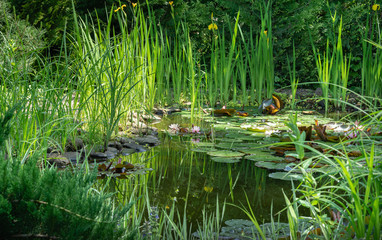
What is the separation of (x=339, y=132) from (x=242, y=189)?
5.26 feet

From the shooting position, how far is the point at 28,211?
0.94m

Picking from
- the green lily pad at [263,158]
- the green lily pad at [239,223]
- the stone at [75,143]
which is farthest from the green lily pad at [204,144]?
the green lily pad at [239,223]

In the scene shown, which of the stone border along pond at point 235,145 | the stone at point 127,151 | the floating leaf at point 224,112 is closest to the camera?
the stone border along pond at point 235,145

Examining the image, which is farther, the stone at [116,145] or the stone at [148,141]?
the stone at [148,141]

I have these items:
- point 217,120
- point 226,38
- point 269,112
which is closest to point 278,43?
point 226,38

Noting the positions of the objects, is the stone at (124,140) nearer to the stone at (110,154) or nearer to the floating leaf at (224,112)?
the stone at (110,154)

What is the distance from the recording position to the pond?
1698 millimetres

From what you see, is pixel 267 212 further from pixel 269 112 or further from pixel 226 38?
pixel 226 38

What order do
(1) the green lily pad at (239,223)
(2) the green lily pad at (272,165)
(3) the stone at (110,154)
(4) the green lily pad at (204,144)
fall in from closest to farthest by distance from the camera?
(1) the green lily pad at (239,223) < (2) the green lily pad at (272,165) < (3) the stone at (110,154) < (4) the green lily pad at (204,144)

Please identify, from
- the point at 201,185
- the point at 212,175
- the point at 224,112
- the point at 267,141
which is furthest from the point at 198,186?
the point at 224,112

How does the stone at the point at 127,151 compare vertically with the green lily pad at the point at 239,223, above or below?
above

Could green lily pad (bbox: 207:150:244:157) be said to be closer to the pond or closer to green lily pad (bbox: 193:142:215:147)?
the pond

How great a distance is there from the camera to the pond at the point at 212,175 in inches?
66.9

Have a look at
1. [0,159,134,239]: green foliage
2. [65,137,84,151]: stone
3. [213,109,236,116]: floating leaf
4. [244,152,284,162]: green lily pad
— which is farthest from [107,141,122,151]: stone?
[0,159,134,239]: green foliage
